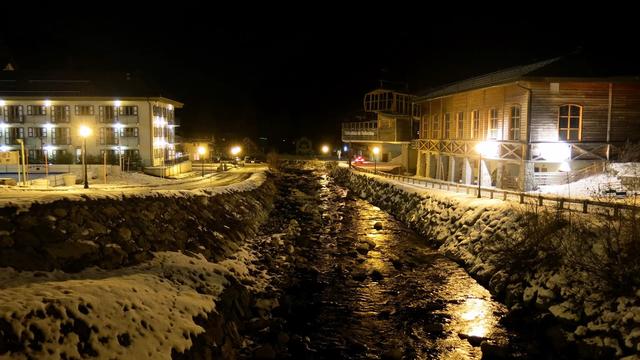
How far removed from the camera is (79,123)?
159 ft

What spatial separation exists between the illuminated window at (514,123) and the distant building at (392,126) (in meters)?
21.5

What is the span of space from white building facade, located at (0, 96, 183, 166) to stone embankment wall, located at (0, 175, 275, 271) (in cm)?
2512

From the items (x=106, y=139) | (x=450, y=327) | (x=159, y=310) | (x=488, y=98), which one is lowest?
(x=450, y=327)

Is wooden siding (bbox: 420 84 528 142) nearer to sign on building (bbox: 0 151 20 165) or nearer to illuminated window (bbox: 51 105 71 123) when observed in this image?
sign on building (bbox: 0 151 20 165)

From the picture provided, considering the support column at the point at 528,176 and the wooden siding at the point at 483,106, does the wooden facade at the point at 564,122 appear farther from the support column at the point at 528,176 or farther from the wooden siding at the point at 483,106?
the wooden siding at the point at 483,106

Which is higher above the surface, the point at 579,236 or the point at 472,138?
the point at 472,138

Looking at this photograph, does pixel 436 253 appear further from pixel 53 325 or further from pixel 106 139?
pixel 106 139

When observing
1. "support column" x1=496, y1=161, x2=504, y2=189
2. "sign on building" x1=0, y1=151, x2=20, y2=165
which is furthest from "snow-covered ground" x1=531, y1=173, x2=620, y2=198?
"sign on building" x1=0, y1=151, x2=20, y2=165

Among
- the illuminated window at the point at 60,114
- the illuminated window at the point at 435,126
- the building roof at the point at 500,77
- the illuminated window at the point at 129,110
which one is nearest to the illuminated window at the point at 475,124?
the building roof at the point at 500,77

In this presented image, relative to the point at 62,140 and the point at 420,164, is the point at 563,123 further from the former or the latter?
the point at 62,140

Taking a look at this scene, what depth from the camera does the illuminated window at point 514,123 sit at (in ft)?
105

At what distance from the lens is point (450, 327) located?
16156 millimetres

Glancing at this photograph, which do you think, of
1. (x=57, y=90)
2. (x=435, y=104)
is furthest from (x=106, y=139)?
(x=435, y=104)

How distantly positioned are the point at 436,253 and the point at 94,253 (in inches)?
662
